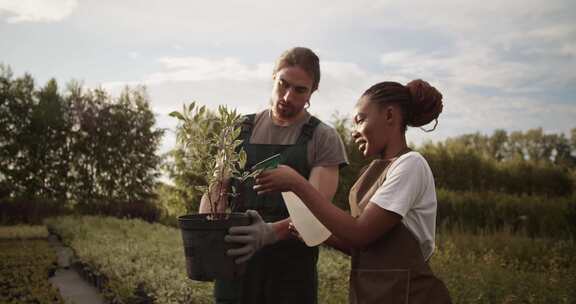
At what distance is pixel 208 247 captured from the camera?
1.80 meters

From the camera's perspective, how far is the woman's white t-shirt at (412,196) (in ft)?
5.08

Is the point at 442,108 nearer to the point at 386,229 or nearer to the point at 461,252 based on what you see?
the point at 386,229

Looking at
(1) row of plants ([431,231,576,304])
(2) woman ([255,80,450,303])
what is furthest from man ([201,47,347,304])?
(1) row of plants ([431,231,576,304])

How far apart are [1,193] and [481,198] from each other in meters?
15.8

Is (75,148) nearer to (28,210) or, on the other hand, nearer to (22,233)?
(28,210)

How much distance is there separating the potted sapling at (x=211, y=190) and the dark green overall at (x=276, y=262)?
1.04 ft

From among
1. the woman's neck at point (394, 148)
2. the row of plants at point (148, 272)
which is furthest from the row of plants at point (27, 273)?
the woman's neck at point (394, 148)

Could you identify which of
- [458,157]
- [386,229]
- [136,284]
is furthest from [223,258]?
[458,157]

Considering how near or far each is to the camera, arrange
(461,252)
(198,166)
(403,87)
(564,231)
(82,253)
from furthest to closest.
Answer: (564,231) < (461,252) < (82,253) < (198,166) < (403,87)

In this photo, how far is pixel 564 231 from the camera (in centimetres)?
1103

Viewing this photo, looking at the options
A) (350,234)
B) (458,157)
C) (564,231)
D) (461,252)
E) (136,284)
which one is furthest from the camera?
(458,157)

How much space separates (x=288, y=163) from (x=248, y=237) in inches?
23.3

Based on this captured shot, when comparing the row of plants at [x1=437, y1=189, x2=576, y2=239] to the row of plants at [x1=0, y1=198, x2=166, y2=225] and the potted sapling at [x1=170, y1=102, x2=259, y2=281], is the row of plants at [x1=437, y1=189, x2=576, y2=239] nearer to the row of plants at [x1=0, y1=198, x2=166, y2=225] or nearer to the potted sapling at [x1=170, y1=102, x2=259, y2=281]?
the row of plants at [x1=0, y1=198, x2=166, y2=225]

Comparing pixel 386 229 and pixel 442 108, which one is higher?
pixel 442 108
